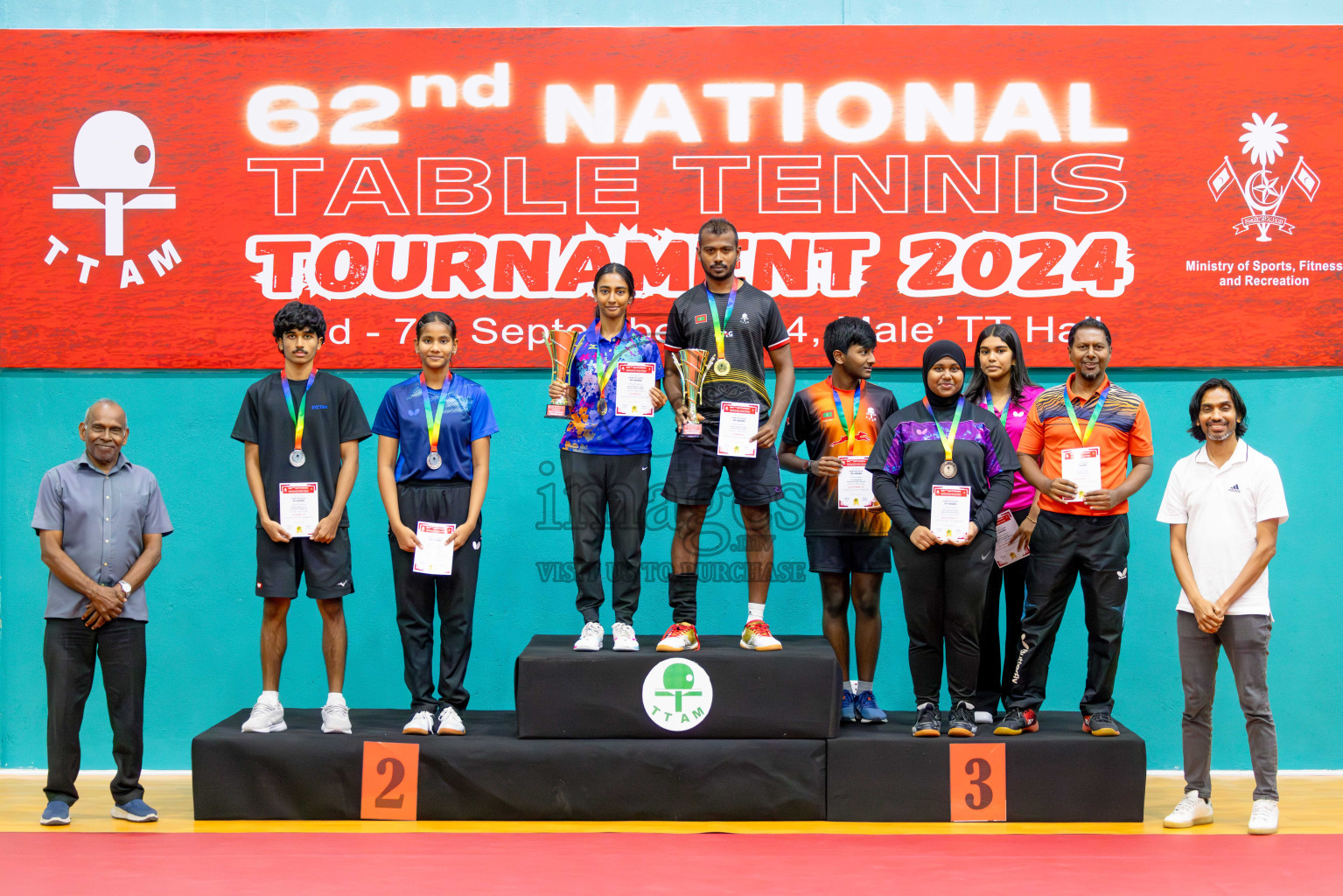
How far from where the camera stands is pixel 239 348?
4941mm

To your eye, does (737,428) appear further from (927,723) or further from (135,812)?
(135,812)

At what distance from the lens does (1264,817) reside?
3.75m

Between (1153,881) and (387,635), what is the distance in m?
3.24

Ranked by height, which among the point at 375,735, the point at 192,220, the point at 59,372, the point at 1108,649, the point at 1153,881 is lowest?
the point at 1153,881

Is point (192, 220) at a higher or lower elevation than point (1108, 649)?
higher

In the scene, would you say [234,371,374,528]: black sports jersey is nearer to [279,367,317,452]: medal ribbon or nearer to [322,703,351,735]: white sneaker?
[279,367,317,452]: medal ribbon

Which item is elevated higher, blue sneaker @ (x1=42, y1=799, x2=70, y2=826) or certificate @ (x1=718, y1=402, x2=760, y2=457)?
certificate @ (x1=718, y1=402, x2=760, y2=457)

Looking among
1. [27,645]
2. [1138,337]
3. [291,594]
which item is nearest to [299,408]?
[291,594]

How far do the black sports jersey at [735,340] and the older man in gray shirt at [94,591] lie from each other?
2009mm

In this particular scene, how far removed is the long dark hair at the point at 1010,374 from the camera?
13.5ft

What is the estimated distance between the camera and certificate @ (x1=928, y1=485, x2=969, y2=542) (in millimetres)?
3768

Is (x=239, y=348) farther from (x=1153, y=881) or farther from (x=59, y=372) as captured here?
(x=1153, y=881)

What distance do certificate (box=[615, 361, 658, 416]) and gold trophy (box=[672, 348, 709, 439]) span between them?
0.18 meters

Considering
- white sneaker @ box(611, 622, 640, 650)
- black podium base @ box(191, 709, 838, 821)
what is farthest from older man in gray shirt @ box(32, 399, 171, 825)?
white sneaker @ box(611, 622, 640, 650)
